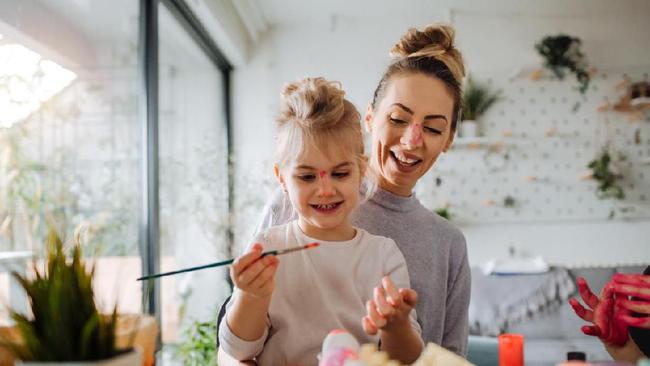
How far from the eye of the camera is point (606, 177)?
5168mm

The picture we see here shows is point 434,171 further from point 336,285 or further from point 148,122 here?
point 336,285

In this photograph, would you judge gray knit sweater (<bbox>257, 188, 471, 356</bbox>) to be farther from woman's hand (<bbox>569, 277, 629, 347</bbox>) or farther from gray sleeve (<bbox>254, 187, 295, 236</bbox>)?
woman's hand (<bbox>569, 277, 629, 347</bbox>)

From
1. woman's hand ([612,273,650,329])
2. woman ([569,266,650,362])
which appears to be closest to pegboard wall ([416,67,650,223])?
woman ([569,266,650,362])

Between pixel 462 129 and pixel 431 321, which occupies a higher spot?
pixel 462 129

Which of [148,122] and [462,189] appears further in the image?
[462,189]

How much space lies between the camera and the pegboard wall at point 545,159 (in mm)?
5227

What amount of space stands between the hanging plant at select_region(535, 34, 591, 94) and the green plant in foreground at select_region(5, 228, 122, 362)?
5.18m

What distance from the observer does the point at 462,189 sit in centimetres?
526

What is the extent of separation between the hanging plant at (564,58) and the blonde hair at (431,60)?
418 cm

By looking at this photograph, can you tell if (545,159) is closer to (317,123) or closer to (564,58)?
(564,58)

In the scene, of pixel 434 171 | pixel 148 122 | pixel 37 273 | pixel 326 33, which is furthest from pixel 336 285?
pixel 326 33

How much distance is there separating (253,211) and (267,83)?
1307 mm

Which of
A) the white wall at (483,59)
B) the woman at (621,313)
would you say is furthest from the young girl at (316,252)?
the white wall at (483,59)

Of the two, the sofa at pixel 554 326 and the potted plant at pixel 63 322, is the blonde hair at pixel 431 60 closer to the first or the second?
the potted plant at pixel 63 322
